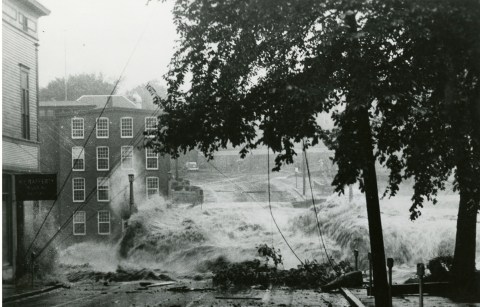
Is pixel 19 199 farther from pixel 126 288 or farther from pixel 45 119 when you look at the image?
pixel 45 119

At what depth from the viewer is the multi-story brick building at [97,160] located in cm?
2800

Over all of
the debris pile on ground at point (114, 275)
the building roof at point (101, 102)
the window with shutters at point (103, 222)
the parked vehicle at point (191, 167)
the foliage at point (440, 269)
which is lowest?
the debris pile on ground at point (114, 275)

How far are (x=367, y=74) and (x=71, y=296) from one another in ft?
39.1

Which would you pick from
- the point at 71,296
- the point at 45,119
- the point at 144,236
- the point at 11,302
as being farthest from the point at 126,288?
the point at 144,236

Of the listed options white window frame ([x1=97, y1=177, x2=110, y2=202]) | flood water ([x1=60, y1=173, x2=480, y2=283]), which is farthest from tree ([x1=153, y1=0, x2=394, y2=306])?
white window frame ([x1=97, y1=177, x2=110, y2=202])

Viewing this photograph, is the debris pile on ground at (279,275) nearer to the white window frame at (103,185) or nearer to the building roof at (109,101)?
the white window frame at (103,185)

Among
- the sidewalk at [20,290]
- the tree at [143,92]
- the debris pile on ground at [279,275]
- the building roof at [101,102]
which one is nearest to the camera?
the sidewalk at [20,290]

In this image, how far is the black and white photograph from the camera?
12.6m

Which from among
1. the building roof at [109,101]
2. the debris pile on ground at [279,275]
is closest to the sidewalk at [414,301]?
the debris pile on ground at [279,275]

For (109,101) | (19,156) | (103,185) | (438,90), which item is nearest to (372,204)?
(438,90)

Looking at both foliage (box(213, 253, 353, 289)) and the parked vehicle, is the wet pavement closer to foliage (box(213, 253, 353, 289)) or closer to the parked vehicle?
foliage (box(213, 253, 353, 289))

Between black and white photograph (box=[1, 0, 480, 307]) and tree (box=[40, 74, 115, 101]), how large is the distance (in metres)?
0.13

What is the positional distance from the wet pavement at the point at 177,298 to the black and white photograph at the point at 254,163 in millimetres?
119

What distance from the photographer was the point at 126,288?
2241 cm
